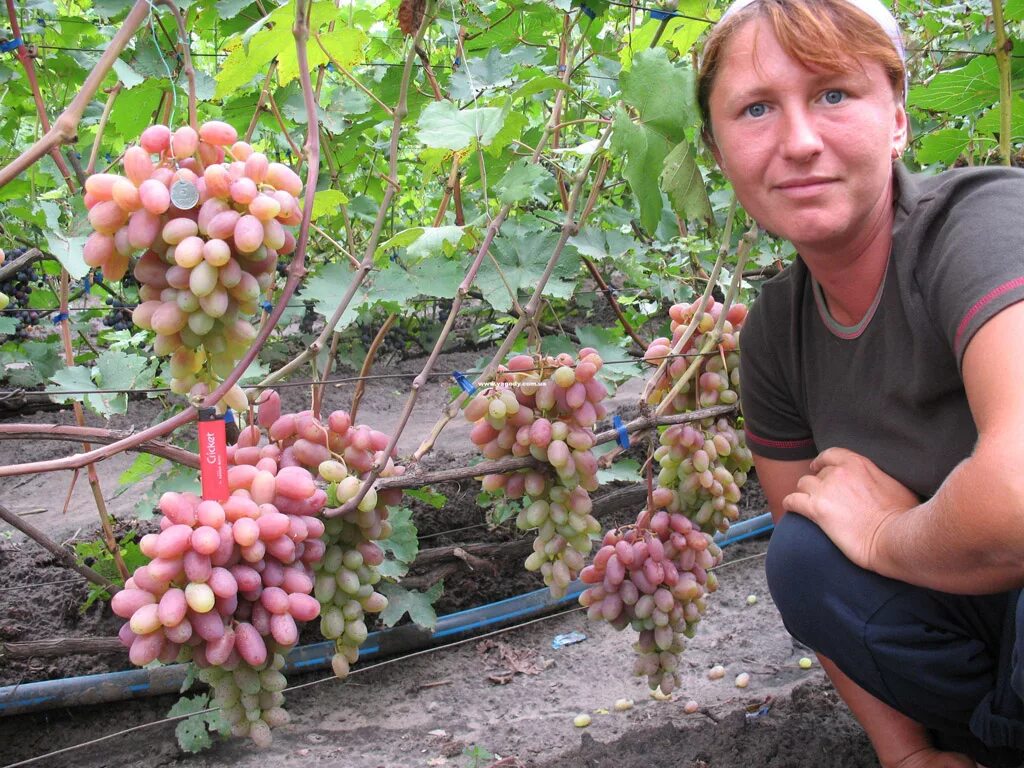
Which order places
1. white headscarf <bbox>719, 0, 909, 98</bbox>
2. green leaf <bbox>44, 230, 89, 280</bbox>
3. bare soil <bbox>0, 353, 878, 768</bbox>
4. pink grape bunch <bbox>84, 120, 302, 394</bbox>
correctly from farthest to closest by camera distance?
bare soil <bbox>0, 353, 878, 768</bbox> < green leaf <bbox>44, 230, 89, 280</bbox> < white headscarf <bbox>719, 0, 909, 98</bbox> < pink grape bunch <bbox>84, 120, 302, 394</bbox>

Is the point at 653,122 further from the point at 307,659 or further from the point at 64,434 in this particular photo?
the point at 307,659

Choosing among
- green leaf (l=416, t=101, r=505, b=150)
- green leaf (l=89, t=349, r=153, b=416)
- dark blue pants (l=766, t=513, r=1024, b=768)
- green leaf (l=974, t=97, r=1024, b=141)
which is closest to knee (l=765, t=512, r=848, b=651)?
dark blue pants (l=766, t=513, r=1024, b=768)

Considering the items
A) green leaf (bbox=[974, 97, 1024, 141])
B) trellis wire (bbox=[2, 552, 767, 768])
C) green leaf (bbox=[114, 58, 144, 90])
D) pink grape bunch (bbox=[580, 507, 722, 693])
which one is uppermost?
green leaf (bbox=[114, 58, 144, 90])

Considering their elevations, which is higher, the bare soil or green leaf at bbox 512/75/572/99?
green leaf at bbox 512/75/572/99

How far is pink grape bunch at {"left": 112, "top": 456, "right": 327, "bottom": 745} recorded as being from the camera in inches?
50.9

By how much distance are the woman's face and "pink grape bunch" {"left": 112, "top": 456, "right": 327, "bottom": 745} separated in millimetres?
856

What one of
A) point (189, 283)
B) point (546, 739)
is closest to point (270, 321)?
point (189, 283)

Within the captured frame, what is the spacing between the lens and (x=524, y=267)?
2006mm

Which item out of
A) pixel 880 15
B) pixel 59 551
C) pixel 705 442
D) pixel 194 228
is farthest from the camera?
pixel 59 551

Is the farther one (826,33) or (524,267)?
(524,267)

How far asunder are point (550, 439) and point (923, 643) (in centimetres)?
70

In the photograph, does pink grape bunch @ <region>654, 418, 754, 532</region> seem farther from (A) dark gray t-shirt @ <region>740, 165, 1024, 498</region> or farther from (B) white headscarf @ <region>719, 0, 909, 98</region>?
(B) white headscarf @ <region>719, 0, 909, 98</region>

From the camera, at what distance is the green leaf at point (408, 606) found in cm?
228

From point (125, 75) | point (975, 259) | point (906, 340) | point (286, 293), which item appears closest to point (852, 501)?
point (906, 340)
